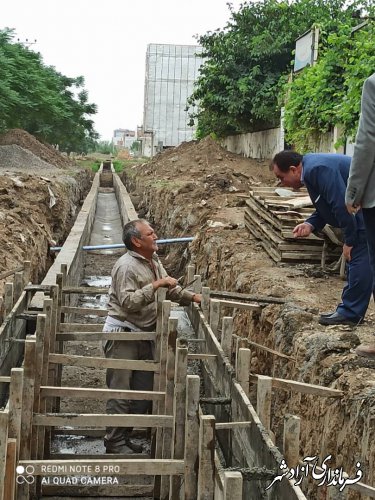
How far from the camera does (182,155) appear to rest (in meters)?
26.9

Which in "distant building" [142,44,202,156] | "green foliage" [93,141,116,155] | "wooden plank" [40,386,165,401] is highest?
"distant building" [142,44,202,156]

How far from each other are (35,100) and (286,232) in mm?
28734

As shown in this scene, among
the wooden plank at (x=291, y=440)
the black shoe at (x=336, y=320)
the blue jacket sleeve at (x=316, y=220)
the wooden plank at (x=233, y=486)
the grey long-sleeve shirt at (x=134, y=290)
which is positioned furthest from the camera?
the blue jacket sleeve at (x=316, y=220)

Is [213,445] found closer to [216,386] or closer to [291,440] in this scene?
[291,440]

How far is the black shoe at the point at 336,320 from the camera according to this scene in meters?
6.21

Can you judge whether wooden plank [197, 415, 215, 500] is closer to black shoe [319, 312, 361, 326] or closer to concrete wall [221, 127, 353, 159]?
black shoe [319, 312, 361, 326]

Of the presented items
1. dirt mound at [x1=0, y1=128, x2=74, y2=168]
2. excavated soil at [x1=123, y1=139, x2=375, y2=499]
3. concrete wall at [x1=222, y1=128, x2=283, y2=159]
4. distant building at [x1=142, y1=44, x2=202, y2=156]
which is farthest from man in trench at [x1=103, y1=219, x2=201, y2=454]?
distant building at [x1=142, y1=44, x2=202, y2=156]

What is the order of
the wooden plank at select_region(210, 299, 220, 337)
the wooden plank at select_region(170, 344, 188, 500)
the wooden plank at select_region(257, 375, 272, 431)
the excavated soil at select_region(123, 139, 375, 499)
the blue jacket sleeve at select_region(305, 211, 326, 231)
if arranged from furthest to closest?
the blue jacket sleeve at select_region(305, 211, 326, 231), the wooden plank at select_region(210, 299, 220, 337), the excavated soil at select_region(123, 139, 375, 499), the wooden plank at select_region(170, 344, 188, 500), the wooden plank at select_region(257, 375, 272, 431)

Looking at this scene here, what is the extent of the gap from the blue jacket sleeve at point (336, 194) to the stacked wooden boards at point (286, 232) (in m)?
2.87

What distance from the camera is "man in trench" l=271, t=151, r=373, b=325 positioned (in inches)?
236

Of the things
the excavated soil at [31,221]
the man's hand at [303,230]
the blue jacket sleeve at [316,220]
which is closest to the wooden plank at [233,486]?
the man's hand at [303,230]

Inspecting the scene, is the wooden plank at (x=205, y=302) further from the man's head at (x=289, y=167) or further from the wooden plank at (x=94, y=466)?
the wooden plank at (x=94, y=466)

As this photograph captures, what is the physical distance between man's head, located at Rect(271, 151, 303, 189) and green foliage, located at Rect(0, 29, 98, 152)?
22.7 metres

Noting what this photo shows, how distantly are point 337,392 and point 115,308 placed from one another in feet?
6.65
